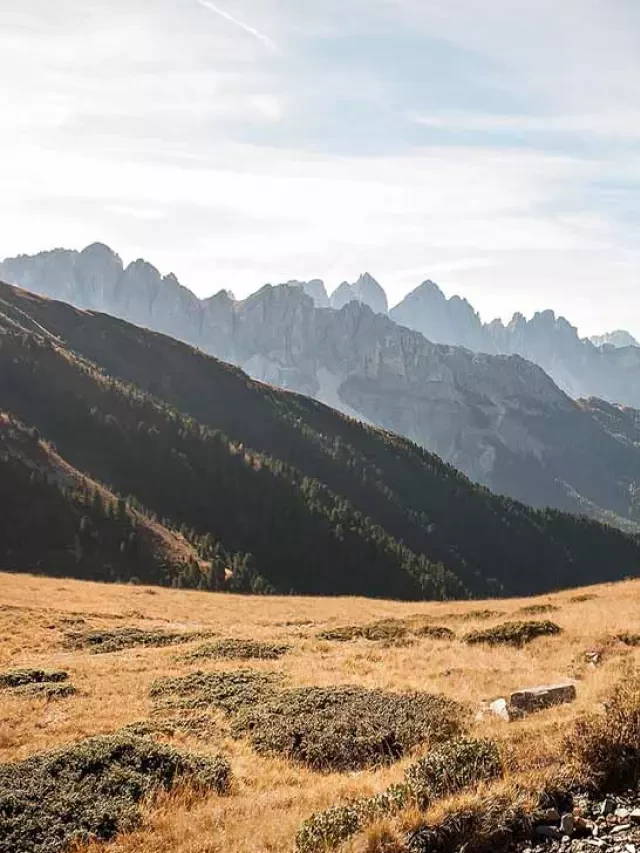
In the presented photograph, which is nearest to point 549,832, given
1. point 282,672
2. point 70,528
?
point 282,672

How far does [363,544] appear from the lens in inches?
7156

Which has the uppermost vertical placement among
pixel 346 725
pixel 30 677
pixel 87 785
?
pixel 346 725

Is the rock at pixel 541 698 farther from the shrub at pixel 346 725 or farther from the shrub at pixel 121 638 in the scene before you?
the shrub at pixel 121 638

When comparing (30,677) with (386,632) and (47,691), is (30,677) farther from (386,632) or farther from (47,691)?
(386,632)

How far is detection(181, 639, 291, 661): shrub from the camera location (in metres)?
28.4

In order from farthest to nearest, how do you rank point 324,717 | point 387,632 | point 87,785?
point 387,632
point 324,717
point 87,785

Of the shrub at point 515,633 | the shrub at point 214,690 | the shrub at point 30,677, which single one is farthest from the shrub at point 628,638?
the shrub at point 30,677

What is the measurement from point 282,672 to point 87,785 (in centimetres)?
1197

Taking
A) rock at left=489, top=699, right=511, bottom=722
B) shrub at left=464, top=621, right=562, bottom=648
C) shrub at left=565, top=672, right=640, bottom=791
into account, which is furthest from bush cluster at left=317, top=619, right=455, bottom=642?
shrub at left=565, top=672, right=640, bottom=791

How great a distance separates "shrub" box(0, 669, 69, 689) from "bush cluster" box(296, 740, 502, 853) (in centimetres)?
1676

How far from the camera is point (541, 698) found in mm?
16906

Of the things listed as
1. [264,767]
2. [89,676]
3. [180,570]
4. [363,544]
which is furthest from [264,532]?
[264,767]

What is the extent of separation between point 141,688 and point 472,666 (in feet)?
38.3

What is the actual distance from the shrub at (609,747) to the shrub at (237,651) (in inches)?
723
